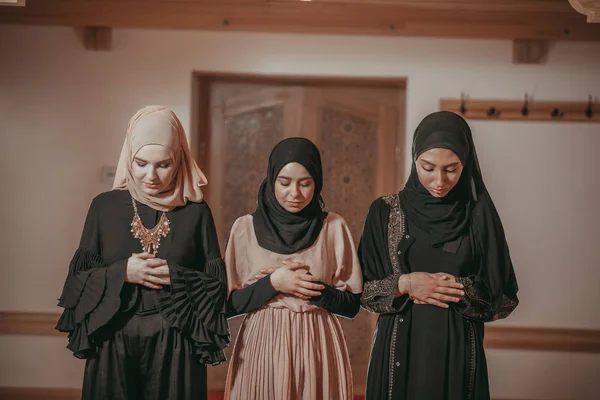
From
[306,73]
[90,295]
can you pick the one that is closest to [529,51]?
[306,73]

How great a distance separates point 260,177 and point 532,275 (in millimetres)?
1666

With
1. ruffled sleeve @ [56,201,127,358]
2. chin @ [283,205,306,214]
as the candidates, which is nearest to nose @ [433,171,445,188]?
chin @ [283,205,306,214]

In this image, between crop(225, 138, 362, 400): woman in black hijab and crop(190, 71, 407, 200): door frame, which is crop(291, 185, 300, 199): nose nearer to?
crop(225, 138, 362, 400): woman in black hijab

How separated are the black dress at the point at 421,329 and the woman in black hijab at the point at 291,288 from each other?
0.34 feet

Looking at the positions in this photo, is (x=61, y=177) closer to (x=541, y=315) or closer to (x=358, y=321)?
(x=358, y=321)

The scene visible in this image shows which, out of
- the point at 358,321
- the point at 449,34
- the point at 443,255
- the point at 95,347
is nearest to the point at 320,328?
the point at 443,255

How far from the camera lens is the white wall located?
4074 millimetres

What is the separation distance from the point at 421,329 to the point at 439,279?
183 mm

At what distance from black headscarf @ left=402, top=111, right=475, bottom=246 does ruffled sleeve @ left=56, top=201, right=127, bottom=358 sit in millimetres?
1006

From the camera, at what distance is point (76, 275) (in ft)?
7.82

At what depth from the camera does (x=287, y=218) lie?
243 cm

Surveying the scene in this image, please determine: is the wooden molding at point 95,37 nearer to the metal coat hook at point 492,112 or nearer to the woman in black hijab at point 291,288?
the woman in black hijab at point 291,288

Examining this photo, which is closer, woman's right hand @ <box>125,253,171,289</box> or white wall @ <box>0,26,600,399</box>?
woman's right hand @ <box>125,253,171,289</box>

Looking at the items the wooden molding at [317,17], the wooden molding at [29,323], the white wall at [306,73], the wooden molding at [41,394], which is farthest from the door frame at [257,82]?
the wooden molding at [41,394]
